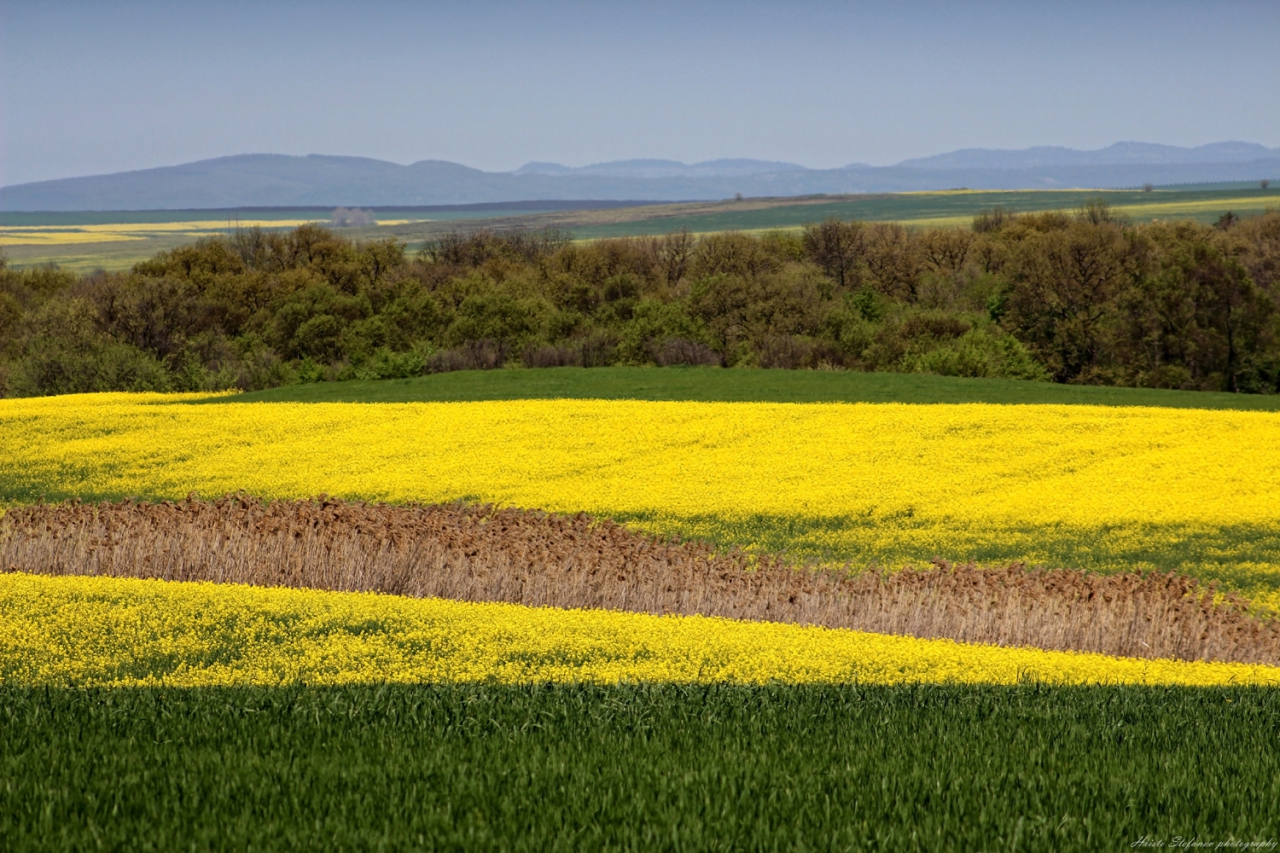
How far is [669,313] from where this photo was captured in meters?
68.9

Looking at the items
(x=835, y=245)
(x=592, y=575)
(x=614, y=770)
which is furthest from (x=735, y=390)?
(x=835, y=245)

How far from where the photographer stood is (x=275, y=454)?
1017 inches

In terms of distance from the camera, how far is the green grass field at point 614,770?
5.33 meters

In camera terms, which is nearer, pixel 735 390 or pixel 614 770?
pixel 614 770

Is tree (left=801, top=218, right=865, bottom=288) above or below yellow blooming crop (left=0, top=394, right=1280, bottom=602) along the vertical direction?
above

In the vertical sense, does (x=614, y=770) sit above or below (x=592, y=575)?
above

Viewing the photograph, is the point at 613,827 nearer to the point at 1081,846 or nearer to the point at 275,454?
the point at 1081,846

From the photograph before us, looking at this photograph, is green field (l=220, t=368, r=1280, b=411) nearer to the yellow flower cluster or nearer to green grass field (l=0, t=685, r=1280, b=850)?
the yellow flower cluster

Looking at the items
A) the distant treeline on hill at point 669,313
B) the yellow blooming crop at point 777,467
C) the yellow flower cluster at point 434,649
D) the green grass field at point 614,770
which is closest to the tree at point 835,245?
the distant treeline on hill at point 669,313

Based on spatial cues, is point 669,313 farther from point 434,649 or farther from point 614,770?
point 614,770

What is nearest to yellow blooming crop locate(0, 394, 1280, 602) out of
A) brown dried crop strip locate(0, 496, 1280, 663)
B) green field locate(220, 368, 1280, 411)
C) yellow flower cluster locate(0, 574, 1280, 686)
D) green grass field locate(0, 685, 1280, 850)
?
green field locate(220, 368, 1280, 411)

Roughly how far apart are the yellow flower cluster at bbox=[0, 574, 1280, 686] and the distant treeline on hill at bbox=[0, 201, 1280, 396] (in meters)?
33.4

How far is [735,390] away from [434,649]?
24.8 metres

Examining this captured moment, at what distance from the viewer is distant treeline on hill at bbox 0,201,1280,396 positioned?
181ft
